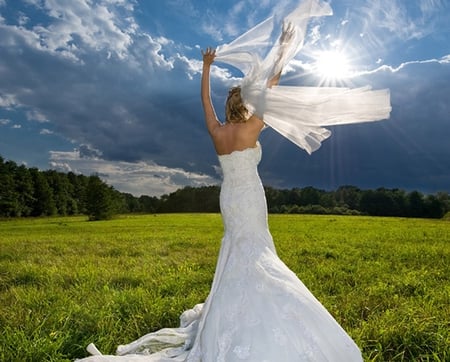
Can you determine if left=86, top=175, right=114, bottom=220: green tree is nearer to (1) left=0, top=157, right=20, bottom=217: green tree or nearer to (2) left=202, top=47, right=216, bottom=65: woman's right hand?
(1) left=0, top=157, right=20, bottom=217: green tree

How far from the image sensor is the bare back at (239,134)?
5.45 metres

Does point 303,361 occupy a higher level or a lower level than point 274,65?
lower

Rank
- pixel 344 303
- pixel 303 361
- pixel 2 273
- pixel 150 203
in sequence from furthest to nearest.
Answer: pixel 150 203 < pixel 2 273 < pixel 344 303 < pixel 303 361

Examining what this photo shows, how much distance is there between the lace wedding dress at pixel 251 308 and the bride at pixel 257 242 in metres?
0.01

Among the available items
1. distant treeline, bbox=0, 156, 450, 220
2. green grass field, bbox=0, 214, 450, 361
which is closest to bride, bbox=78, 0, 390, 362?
green grass field, bbox=0, 214, 450, 361

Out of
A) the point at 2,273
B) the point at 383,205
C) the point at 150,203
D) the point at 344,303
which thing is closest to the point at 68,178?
the point at 150,203

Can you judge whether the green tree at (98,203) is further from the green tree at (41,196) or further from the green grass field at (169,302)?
the green grass field at (169,302)

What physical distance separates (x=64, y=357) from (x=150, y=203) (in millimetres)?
100179

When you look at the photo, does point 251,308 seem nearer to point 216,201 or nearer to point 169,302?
point 169,302

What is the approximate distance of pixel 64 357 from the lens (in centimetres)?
574

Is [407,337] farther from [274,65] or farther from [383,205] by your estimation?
[383,205]

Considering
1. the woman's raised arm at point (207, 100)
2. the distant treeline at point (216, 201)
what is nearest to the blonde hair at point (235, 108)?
the woman's raised arm at point (207, 100)

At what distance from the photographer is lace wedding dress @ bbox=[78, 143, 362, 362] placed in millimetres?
4375

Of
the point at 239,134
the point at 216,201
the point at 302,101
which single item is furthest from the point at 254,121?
the point at 216,201
